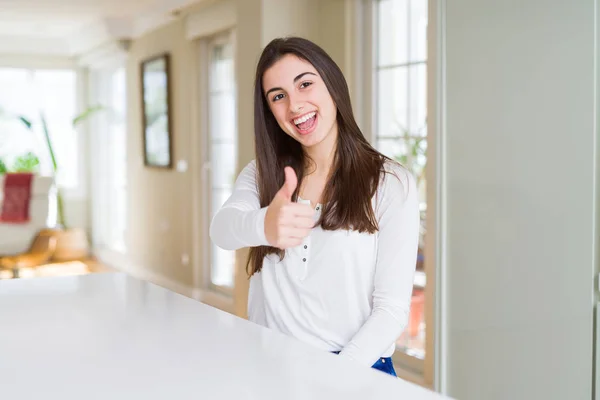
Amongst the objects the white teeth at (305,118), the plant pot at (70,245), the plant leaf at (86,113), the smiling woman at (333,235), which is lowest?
the plant pot at (70,245)

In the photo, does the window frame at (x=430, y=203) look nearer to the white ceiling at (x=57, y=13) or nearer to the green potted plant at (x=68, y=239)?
the white ceiling at (x=57, y=13)

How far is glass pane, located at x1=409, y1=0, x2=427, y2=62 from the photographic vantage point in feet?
11.6

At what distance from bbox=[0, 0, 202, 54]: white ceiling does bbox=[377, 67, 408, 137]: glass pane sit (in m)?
2.06

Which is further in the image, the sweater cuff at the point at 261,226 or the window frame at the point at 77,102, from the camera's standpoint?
the window frame at the point at 77,102

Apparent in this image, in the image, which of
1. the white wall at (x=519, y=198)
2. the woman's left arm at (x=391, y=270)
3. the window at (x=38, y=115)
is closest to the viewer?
the woman's left arm at (x=391, y=270)

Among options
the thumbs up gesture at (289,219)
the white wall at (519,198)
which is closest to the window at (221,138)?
the white wall at (519,198)

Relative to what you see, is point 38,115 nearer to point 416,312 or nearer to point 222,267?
point 222,267

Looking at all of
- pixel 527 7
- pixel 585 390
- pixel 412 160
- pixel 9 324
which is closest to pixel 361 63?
pixel 412 160

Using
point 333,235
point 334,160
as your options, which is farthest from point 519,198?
point 333,235

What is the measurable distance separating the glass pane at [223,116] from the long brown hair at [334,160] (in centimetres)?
384

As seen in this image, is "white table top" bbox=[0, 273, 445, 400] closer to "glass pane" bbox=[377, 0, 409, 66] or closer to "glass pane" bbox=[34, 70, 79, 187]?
"glass pane" bbox=[377, 0, 409, 66]

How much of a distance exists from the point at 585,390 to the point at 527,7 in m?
1.19

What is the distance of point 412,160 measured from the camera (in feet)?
12.1

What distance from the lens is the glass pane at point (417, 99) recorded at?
3584 mm
